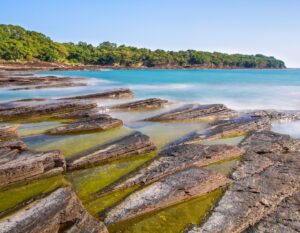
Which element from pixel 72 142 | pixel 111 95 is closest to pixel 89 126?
pixel 72 142

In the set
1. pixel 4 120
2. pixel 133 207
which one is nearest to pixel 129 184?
pixel 133 207

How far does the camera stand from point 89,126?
19094 mm

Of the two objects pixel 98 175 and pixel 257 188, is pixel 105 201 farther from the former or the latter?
pixel 257 188

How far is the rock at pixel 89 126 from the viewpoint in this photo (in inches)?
727

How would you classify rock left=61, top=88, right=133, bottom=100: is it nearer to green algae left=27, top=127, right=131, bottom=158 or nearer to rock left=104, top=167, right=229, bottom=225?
green algae left=27, top=127, right=131, bottom=158

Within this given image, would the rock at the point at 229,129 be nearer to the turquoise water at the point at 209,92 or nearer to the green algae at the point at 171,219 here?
the green algae at the point at 171,219

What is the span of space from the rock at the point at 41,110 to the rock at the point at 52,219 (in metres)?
15.7

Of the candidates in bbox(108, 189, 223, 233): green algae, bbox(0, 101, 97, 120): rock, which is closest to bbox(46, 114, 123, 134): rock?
bbox(0, 101, 97, 120): rock

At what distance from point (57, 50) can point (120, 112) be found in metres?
139

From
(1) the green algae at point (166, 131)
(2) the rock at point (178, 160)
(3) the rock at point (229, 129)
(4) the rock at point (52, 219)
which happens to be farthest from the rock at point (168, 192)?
(3) the rock at point (229, 129)

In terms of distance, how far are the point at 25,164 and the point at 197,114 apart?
Answer: 559 inches

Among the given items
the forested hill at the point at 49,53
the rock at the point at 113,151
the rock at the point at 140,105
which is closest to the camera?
the rock at the point at 113,151

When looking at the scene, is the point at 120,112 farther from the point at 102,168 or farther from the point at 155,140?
the point at 102,168

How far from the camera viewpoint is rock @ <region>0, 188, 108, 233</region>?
27.2ft
